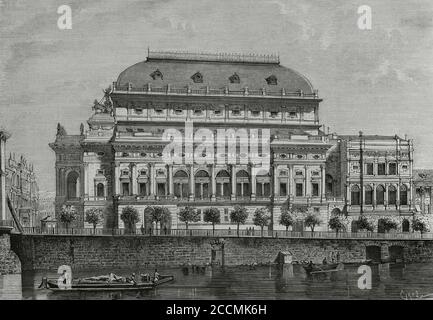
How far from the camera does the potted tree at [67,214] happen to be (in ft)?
85.0

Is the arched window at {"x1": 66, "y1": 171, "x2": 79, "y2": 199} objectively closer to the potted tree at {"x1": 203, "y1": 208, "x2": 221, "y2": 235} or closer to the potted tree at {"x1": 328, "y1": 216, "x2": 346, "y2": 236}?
the potted tree at {"x1": 203, "y1": 208, "x2": 221, "y2": 235}

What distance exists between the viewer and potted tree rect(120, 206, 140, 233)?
2716 cm

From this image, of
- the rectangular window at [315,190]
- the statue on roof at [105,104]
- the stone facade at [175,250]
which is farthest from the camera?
the rectangular window at [315,190]

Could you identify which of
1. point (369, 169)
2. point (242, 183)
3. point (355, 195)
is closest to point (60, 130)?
point (242, 183)

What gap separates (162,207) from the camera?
92.3ft

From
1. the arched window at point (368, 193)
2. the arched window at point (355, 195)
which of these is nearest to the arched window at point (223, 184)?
the arched window at point (355, 195)

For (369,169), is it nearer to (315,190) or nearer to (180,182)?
(315,190)

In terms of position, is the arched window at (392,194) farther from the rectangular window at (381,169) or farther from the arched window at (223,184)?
the arched window at (223,184)

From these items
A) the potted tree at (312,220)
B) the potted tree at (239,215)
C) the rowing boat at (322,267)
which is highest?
the potted tree at (239,215)

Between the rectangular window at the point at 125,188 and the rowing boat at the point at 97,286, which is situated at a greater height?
the rectangular window at the point at 125,188

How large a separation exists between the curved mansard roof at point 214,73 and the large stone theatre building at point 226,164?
0.04 m

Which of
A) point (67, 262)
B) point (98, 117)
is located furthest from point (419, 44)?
point (67, 262)

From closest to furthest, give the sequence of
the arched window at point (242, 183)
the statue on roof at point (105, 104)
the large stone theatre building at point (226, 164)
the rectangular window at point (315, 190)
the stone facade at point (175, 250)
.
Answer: the statue on roof at point (105, 104) → the stone facade at point (175, 250) → the large stone theatre building at point (226, 164) → the arched window at point (242, 183) → the rectangular window at point (315, 190)
